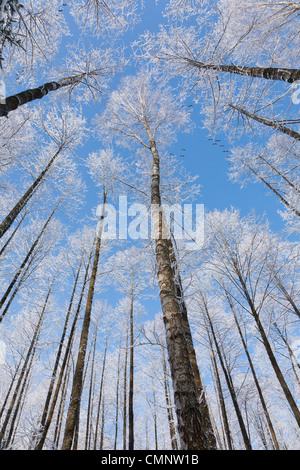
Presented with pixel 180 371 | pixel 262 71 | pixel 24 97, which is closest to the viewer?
pixel 180 371

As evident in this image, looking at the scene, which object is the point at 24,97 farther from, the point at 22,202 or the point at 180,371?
the point at 22,202

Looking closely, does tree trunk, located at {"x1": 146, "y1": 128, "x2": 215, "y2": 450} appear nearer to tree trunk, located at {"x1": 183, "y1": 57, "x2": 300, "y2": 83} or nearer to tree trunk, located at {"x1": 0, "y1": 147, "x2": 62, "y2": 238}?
tree trunk, located at {"x1": 183, "y1": 57, "x2": 300, "y2": 83}

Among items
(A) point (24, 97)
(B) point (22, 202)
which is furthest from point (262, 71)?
(B) point (22, 202)

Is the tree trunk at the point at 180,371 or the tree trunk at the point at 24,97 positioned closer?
the tree trunk at the point at 180,371

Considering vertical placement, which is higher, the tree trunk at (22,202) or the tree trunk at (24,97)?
the tree trunk at (22,202)

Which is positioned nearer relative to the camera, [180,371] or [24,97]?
[180,371]

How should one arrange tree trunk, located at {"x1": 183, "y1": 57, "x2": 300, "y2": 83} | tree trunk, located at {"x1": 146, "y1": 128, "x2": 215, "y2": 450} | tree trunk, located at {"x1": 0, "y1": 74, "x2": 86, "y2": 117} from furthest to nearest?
tree trunk, located at {"x1": 183, "y1": 57, "x2": 300, "y2": 83}, tree trunk, located at {"x1": 0, "y1": 74, "x2": 86, "y2": 117}, tree trunk, located at {"x1": 146, "y1": 128, "x2": 215, "y2": 450}

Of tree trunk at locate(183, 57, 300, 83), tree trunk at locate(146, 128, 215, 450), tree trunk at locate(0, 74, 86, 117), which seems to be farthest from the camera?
tree trunk at locate(183, 57, 300, 83)

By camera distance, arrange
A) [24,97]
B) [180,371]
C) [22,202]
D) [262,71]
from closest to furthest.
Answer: [180,371] → [24,97] → [262,71] → [22,202]

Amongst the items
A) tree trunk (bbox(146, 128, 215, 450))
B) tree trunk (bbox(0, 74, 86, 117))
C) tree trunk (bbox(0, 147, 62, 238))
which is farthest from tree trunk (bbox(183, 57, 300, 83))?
tree trunk (bbox(0, 147, 62, 238))

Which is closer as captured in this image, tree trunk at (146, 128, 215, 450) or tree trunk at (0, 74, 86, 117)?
tree trunk at (146, 128, 215, 450)

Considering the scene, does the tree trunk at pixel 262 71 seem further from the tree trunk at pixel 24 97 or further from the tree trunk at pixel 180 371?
the tree trunk at pixel 180 371

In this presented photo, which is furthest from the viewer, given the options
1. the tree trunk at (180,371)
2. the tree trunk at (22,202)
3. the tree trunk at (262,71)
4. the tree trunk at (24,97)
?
the tree trunk at (22,202)

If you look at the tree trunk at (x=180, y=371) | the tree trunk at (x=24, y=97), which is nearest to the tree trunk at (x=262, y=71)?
the tree trunk at (x=24, y=97)
